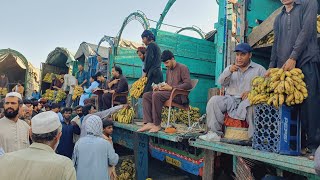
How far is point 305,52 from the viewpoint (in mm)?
2832

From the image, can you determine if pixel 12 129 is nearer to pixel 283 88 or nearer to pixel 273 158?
pixel 273 158

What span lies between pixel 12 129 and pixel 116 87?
3.35 metres

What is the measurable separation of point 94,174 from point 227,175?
184 cm

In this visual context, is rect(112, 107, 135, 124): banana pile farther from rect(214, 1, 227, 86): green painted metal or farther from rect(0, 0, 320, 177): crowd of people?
rect(214, 1, 227, 86): green painted metal

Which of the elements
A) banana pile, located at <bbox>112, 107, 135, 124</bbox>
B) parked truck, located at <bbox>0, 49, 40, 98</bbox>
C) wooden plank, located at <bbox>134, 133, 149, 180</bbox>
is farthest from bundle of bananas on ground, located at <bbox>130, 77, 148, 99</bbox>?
parked truck, located at <bbox>0, 49, 40, 98</bbox>

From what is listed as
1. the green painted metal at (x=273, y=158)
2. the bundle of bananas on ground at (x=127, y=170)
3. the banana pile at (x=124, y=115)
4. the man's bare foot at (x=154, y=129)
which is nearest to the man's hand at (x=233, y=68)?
the green painted metal at (x=273, y=158)

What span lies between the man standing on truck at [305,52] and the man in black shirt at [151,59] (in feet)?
8.41

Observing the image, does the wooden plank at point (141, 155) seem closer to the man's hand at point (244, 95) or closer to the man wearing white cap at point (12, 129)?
the man wearing white cap at point (12, 129)

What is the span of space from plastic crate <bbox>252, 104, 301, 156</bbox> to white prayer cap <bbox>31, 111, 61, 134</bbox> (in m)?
1.99

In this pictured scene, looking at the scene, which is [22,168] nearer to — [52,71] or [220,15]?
[220,15]

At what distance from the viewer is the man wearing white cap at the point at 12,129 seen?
11.1 ft

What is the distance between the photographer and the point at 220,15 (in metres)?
5.00

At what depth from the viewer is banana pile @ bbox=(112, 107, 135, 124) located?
6012 millimetres

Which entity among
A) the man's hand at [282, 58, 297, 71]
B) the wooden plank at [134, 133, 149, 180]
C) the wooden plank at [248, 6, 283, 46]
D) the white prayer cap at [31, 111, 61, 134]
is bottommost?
the wooden plank at [134, 133, 149, 180]
